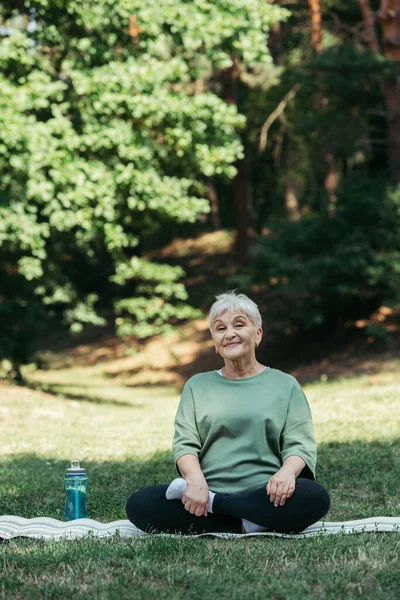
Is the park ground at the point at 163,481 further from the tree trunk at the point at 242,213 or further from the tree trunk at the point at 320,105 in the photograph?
the tree trunk at the point at 242,213

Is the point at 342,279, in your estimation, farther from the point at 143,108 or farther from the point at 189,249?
the point at 189,249

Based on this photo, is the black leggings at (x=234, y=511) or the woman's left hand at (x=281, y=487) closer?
the woman's left hand at (x=281, y=487)

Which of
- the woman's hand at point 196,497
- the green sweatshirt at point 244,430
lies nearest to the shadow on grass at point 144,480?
the green sweatshirt at point 244,430

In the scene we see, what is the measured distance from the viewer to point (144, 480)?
313 inches

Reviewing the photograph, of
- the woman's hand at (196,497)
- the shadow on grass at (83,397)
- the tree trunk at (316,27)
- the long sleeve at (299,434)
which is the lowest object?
the shadow on grass at (83,397)

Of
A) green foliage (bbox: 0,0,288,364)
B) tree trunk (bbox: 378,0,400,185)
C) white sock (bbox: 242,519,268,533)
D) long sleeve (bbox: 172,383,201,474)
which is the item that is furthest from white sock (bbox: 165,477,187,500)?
tree trunk (bbox: 378,0,400,185)

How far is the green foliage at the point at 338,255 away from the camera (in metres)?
19.5

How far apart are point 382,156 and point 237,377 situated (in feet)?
78.9

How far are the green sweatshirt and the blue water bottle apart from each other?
1.06 m

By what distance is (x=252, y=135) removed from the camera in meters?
28.9

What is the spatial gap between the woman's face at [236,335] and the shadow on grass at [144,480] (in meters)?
1.55

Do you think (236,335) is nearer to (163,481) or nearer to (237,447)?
(237,447)

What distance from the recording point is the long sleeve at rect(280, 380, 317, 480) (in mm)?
5285

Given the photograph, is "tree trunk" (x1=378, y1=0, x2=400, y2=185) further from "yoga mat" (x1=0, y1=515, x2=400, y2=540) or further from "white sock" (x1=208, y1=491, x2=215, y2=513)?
"white sock" (x1=208, y1=491, x2=215, y2=513)
